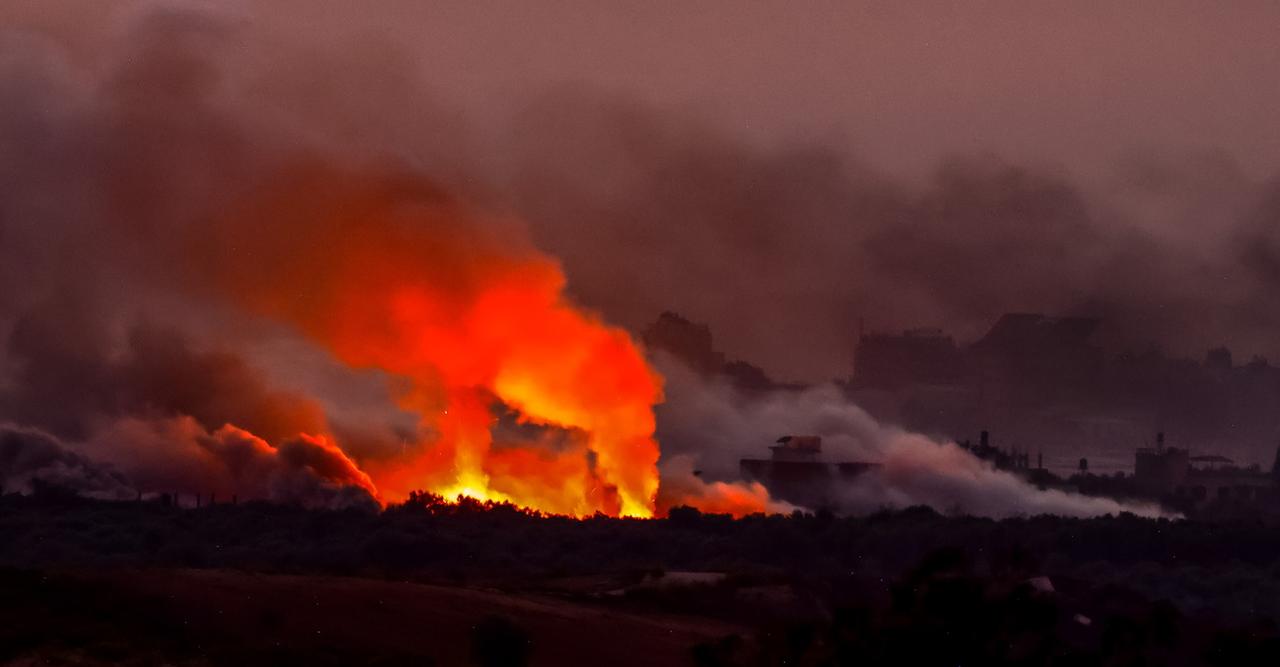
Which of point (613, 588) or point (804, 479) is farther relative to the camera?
point (804, 479)

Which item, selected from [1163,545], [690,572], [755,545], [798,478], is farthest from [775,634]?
[798,478]

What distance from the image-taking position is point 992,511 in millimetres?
196000

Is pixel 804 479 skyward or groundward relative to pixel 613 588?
skyward

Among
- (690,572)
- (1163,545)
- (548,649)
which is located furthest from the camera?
(1163,545)

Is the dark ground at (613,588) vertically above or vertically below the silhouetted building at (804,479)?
below

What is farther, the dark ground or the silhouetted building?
the silhouetted building

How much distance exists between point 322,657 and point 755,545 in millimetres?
61579

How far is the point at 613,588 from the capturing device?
123875 mm

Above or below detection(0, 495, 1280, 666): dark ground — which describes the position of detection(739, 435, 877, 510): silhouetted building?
above

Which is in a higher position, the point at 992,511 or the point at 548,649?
the point at 992,511

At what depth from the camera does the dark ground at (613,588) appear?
88875 mm

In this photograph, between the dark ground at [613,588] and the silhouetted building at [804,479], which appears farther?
the silhouetted building at [804,479]

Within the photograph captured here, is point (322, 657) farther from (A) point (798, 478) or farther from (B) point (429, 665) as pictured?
(A) point (798, 478)

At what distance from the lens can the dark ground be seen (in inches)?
3499
